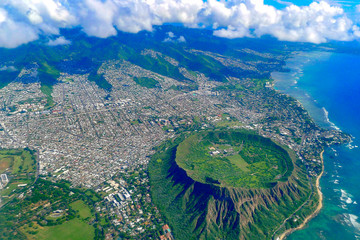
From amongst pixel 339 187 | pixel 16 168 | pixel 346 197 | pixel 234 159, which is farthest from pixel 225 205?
pixel 16 168

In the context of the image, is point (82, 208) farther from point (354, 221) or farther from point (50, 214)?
point (354, 221)

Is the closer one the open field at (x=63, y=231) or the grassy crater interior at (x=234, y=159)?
the open field at (x=63, y=231)

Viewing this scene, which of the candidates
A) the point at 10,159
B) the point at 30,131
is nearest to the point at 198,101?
the point at 30,131

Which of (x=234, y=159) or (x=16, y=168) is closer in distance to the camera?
(x=16, y=168)

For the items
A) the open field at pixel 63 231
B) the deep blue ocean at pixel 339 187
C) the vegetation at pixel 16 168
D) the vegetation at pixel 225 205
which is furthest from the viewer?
the vegetation at pixel 16 168

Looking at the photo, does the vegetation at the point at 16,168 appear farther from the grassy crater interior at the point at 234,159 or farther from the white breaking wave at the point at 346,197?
the white breaking wave at the point at 346,197

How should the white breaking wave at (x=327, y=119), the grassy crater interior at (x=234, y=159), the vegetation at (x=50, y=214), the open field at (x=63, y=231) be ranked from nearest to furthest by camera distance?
the open field at (x=63, y=231) < the vegetation at (x=50, y=214) < the grassy crater interior at (x=234, y=159) < the white breaking wave at (x=327, y=119)

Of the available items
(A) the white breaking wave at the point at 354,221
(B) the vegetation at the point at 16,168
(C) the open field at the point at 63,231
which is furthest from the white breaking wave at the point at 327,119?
(B) the vegetation at the point at 16,168

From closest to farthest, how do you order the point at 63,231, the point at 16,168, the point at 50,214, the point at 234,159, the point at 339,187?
the point at 63,231, the point at 50,214, the point at 339,187, the point at 16,168, the point at 234,159

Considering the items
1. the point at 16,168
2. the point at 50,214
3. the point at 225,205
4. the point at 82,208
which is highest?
the point at 225,205
